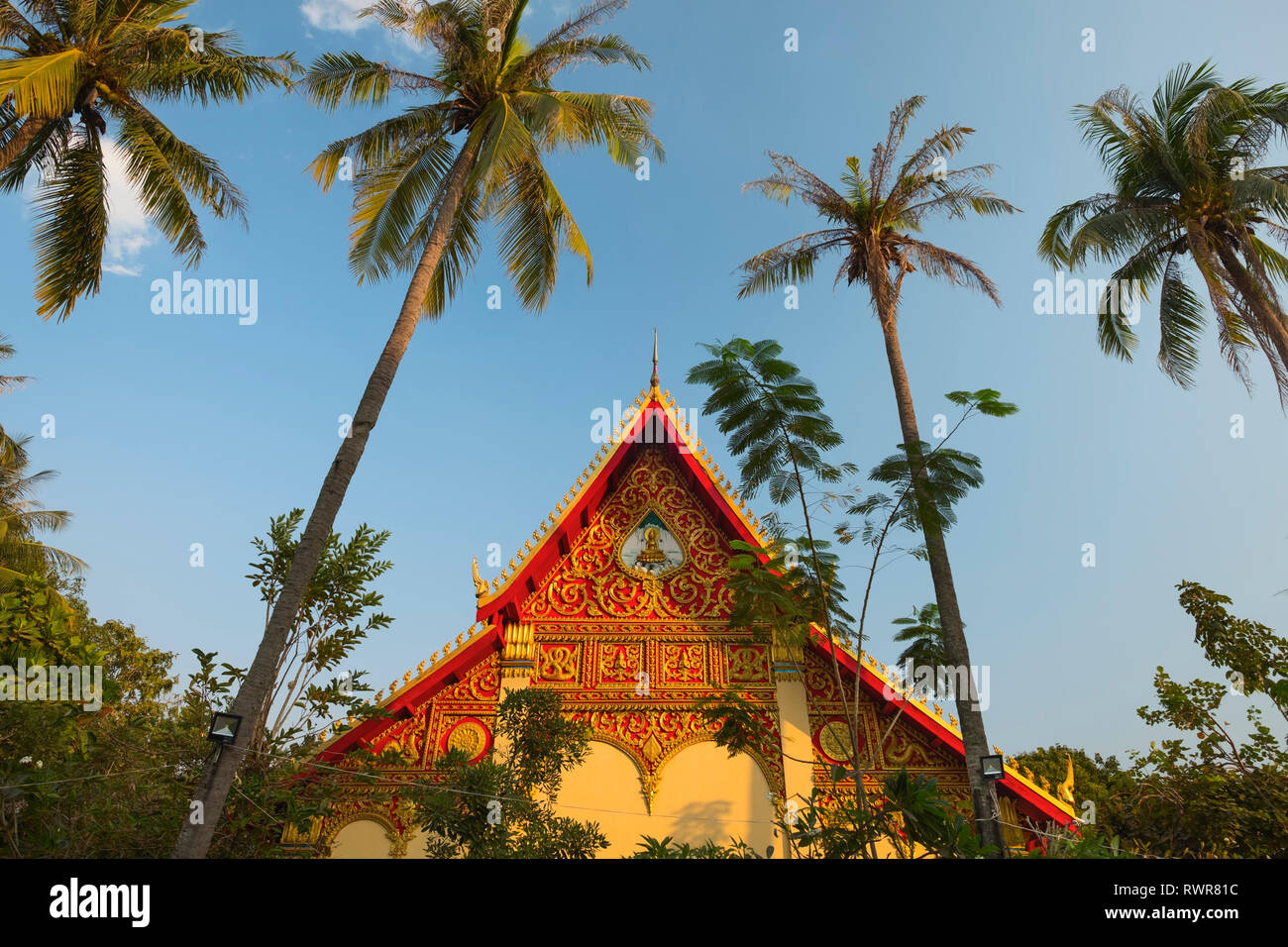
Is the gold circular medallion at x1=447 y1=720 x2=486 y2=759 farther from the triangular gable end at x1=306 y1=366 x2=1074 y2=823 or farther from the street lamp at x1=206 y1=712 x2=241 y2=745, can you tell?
the street lamp at x1=206 y1=712 x2=241 y2=745

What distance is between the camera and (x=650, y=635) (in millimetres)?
12031

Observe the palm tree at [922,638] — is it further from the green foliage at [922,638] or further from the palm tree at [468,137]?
the palm tree at [468,137]

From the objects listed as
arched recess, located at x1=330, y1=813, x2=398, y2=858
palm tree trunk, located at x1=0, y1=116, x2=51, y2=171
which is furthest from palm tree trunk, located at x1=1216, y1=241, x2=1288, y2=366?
palm tree trunk, located at x1=0, y1=116, x2=51, y2=171

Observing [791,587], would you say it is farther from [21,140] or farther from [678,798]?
[21,140]

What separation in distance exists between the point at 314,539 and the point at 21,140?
24.8 ft

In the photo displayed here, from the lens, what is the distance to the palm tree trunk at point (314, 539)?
21.3 ft

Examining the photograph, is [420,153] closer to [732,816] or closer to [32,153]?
[32,153]

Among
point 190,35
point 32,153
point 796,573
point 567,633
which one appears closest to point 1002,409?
point 796,573

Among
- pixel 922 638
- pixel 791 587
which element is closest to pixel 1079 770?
pixel 922 638

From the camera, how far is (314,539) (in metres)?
7.75

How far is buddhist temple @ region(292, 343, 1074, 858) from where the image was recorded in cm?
1055

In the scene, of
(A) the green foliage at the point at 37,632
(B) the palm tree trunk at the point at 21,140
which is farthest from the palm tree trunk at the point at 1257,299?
(B) the palm tree trunk at the point at 21,140
